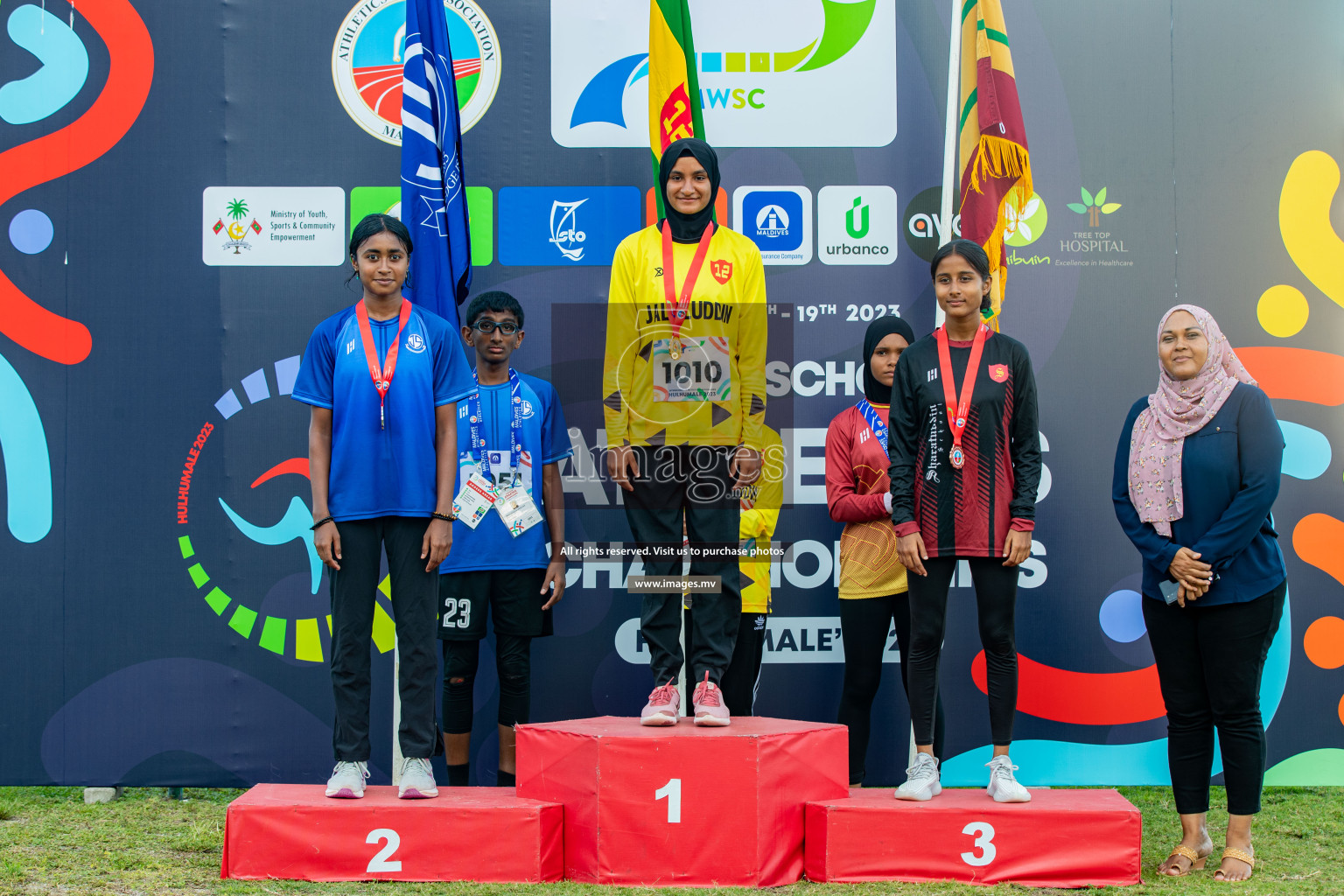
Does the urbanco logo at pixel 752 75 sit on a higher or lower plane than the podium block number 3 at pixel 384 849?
higher

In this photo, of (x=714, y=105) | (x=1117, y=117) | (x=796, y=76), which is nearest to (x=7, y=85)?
(x=714, y=105)

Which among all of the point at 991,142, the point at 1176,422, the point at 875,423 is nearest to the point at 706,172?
the point at 875,423

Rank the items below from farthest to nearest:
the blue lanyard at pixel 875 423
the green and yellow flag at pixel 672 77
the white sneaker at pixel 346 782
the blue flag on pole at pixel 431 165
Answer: the green and yellow flag at pixel 672 77 < the blue flag on pole at pixel 431 165 < the blue lanyard at pixel 875 423 < the white sneaker at pixel 346 782

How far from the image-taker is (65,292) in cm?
389

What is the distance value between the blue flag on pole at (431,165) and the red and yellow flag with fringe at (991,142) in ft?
6.34

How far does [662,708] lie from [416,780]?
0.71 meters

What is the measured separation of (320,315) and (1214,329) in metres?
3.18

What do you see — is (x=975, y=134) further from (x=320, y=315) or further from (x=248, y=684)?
(x=248, y=684)

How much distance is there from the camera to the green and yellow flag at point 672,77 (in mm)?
3701

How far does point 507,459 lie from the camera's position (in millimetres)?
3432

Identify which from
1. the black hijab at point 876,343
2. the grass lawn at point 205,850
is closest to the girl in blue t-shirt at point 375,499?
the grass lawn at point 205,850

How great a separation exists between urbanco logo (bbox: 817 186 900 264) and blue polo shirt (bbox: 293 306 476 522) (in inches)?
71.6

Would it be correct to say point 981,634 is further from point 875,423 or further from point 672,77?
point 672,77

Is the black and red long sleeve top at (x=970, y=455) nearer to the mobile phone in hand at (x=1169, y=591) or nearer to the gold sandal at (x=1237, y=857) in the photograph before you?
the mobile phone in hand at (x=1169, y=591)
